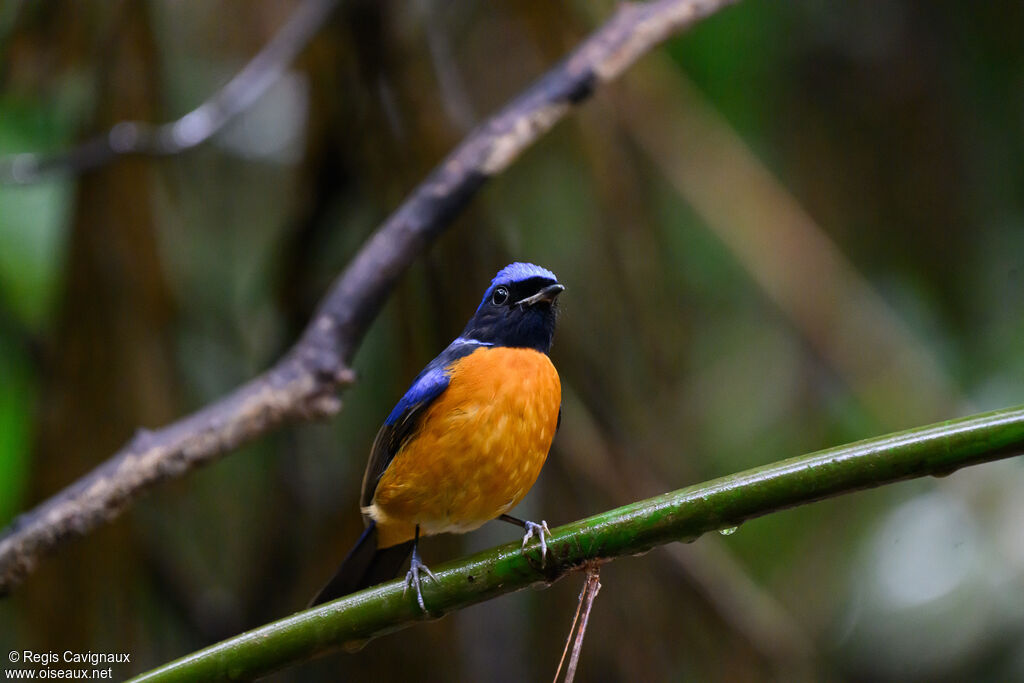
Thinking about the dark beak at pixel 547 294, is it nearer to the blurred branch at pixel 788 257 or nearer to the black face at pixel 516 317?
the black face at pixel 516 317

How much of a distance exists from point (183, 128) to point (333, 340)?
5.42ft

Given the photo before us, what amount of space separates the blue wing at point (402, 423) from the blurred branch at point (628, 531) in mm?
545

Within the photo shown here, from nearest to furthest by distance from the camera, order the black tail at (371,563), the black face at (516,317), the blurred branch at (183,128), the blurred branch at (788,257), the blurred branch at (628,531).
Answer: the blurred branch at (628,531)
the black face at (516,317)
the black tail at (371,563)
the blurred branch at (183,128)
the blurred branch at (788,257)

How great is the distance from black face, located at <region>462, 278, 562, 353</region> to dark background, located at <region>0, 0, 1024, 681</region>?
18.8 inches

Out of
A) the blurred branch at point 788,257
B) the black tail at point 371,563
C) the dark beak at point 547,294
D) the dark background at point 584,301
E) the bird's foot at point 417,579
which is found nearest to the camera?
the bird's foot at point 417,579

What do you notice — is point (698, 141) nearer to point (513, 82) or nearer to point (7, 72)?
point (513, 82)

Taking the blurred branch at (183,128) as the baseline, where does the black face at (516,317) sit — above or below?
below

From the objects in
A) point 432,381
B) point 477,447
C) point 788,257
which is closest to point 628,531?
point 477,447

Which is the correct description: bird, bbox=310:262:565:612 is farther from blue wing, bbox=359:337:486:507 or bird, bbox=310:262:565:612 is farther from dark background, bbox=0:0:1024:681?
dark background, bbox=0:0:1024:681

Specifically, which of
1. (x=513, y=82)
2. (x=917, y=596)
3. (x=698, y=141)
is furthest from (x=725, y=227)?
(x=917, y=596)

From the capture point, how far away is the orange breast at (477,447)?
6.95ft

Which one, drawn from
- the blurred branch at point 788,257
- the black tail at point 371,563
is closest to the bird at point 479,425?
the black tail at point 371,563

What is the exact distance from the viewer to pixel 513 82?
155 inches

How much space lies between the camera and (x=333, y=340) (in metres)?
2.74
